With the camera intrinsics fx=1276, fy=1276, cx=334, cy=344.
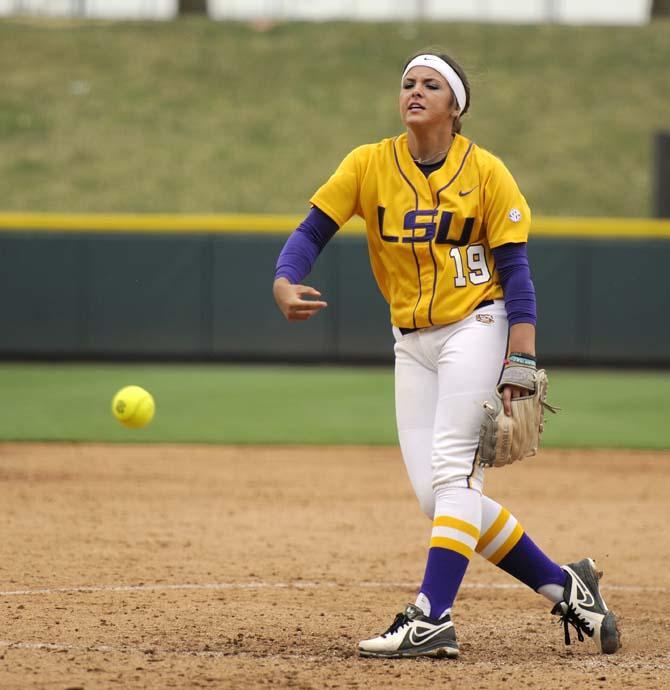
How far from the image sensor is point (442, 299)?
12.6ft

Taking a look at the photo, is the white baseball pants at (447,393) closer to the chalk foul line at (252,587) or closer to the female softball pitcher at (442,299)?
the female softball pitcher at (442,299)

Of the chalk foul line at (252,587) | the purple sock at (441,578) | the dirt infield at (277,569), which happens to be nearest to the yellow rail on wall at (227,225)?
the dirt infield at (277,569)

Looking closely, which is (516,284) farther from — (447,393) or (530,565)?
(530,565)

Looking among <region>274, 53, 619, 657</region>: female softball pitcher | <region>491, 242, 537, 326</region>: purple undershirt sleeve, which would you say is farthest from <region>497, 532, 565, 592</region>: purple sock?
<region>491, 242, 537, 326</region>: purple undershirt sleeve

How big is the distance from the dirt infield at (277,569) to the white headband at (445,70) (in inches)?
67.8

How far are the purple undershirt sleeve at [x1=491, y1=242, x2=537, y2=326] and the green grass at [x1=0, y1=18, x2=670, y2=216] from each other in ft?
52.5

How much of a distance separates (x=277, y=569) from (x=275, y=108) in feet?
60.3

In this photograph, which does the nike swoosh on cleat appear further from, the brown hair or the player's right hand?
the brown hair

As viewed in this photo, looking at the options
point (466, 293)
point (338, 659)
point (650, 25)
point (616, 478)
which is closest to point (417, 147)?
point (466, 293)

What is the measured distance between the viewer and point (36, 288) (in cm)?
1502

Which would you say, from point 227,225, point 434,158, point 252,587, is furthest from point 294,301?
point 227,225

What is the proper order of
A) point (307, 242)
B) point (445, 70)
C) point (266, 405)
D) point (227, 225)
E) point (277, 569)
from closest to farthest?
point (445, 70) → point (307, 242) → point (277, 569) → point (266, 405) → point (227, 225)

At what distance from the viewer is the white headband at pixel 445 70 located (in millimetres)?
3881

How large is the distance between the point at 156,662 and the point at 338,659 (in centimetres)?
54
